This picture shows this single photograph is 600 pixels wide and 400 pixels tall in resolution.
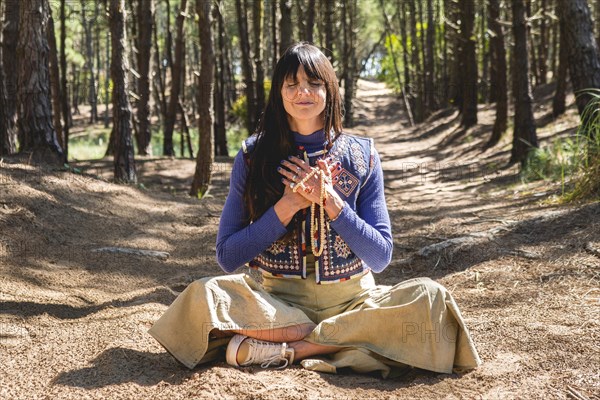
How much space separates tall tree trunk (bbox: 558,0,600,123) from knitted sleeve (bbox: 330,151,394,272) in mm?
6168

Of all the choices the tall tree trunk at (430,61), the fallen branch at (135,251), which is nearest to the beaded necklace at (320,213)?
the fallen branch at (135,251)

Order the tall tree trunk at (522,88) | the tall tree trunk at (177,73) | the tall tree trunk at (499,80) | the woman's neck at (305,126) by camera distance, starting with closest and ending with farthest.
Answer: the woman's neck at (305,126), the tall tree trunk at (522,88), the tall tree trunk at (499,80), the tall tree trunk at (177,73)

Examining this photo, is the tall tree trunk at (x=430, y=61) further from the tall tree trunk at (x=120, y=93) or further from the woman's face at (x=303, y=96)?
the woman's face at (x=303, y=96)

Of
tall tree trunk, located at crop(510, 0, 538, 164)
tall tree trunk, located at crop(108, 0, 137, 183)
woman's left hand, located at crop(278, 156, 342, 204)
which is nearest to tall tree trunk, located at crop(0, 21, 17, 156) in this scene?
tall tree trunk, located at crop(108, 0, 137, 183)

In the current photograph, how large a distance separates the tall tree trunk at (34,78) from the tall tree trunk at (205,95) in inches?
93.2

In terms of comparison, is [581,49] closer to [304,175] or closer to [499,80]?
[499,80]

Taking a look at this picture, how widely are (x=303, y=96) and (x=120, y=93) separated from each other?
7.06 m

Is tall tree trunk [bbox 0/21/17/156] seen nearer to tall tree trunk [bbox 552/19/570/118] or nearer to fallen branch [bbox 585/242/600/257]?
fallen branch [bbox 585/242/600/257]

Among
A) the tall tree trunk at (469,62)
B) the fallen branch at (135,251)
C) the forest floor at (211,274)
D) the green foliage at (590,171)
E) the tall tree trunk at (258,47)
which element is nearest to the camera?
the forest floor at (211,274)

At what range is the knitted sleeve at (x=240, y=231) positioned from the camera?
2.82 metres

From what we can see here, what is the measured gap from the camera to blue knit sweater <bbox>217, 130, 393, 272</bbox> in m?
2.80

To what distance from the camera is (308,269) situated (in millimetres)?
3020

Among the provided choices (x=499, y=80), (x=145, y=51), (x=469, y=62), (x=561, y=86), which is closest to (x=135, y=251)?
(x=145, y=51)

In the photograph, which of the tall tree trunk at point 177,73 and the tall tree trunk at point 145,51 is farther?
the tall tree trunk at point 177,73
